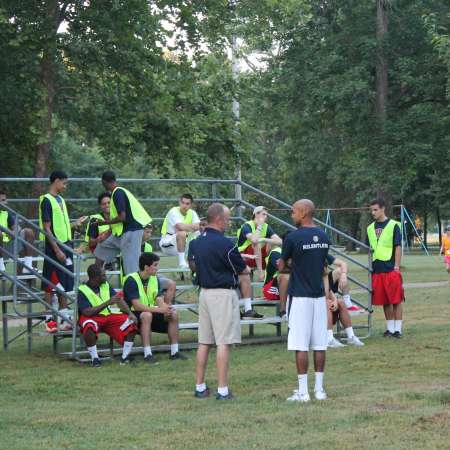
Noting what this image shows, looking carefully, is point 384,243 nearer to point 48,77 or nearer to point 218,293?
point 218,293

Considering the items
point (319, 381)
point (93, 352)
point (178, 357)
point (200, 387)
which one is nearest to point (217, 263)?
point (200, 387)

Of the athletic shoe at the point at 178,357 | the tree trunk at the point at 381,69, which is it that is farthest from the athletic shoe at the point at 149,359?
the tree trunk at the point at 381,69

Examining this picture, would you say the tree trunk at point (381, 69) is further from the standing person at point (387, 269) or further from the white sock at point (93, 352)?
the white sock at point (93, 352)

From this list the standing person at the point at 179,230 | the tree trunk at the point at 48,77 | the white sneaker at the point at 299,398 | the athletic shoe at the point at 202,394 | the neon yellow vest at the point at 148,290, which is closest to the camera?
the white sneaker at the point at 299,398

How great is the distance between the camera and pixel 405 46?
38000 mm

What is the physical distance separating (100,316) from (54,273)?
1309 mm

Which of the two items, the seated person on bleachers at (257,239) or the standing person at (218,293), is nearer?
the standing person at (218,293)

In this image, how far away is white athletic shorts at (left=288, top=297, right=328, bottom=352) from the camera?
30.6 ft

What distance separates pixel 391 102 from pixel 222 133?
1329 centimetres

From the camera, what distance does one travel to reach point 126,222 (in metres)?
12.8

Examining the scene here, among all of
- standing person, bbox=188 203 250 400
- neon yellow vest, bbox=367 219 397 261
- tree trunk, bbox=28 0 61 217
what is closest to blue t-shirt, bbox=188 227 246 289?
standing person, bbox=188 203 250 400

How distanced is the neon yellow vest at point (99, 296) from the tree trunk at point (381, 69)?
85.6 feet

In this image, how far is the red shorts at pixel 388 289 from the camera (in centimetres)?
1423

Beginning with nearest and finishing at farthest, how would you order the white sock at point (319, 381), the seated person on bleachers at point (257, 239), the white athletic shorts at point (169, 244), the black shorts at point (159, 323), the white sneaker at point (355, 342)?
the white sock at point (319, 381) < the black shorts at point (159, 323) < the white sneaker at point (355, 342) < the seated person on bleachers at point (257, 239) < the white athletic shorts at point (169, 244)
